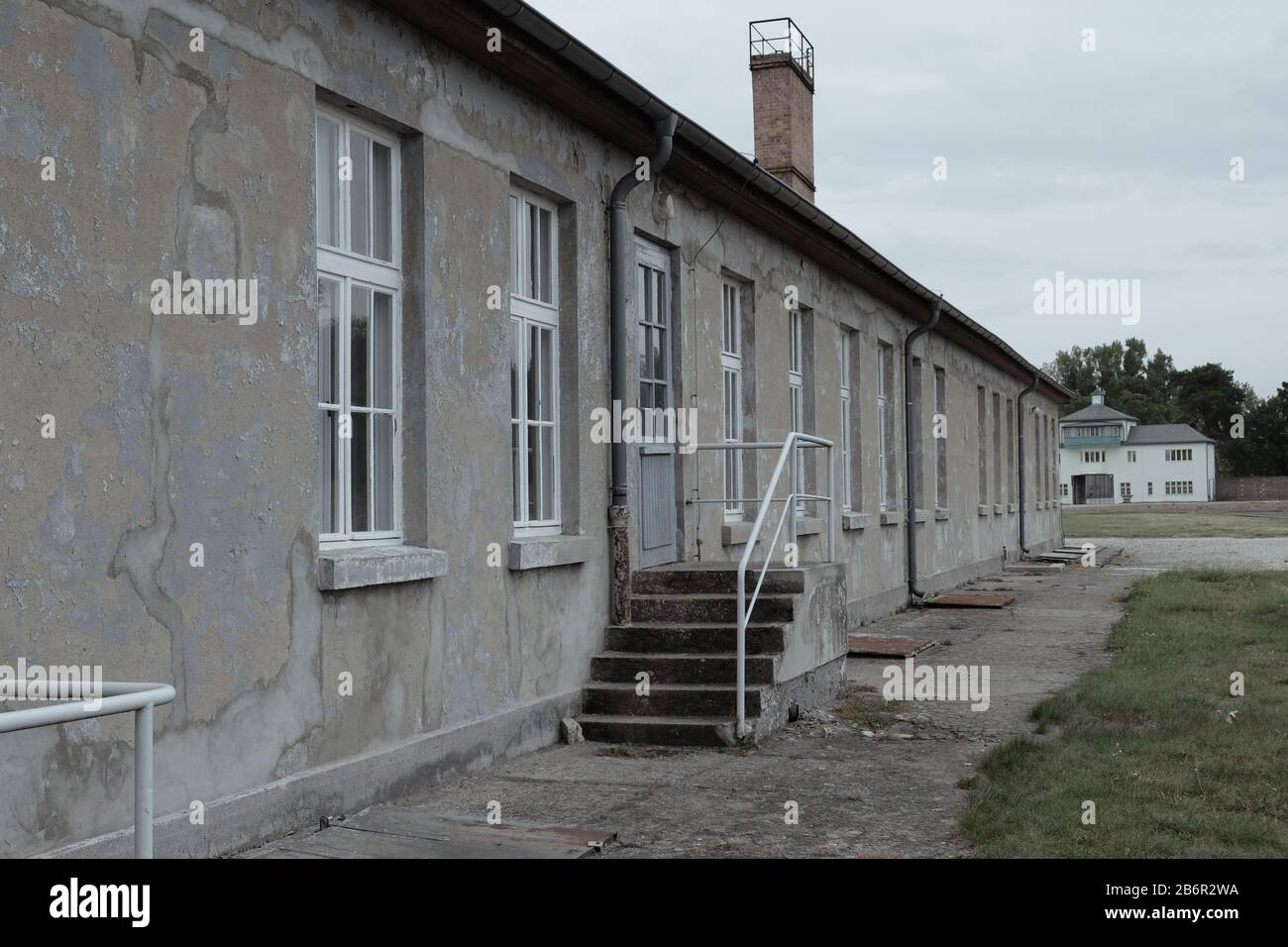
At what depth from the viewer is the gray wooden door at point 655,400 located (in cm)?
1045

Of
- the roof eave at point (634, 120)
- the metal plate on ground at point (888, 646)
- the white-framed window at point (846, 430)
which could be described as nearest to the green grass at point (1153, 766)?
the metal plate on ground at point (888, 646)

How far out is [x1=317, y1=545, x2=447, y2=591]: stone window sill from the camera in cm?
642

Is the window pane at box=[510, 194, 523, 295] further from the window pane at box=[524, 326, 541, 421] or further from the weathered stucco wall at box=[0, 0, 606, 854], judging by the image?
the weathered stucco wall at box=[0, 0, 606, 854]

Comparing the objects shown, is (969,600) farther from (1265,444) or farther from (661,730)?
(1265,444)

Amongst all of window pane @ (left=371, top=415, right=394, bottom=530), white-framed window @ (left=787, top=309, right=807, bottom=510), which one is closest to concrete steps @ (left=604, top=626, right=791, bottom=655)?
window pane @ (left=371, top=415, right=394, bottom=530)

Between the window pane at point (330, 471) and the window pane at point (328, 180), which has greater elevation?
the window pane at point (328, 180)

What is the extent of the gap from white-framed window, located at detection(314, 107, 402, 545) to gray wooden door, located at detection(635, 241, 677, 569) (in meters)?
3.25

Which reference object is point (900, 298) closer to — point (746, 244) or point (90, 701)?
point (746, 244)

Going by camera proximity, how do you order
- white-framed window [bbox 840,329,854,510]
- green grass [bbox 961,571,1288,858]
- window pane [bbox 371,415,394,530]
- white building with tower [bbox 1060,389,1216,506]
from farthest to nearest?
1. white building with tower [bbox 1060,389,1216,506]
2. white-framed window [bbox 840,329,854,510]
3. window pane [bbox 371,415,394,530]
4. green grass [bbox 961,571,1288,858]

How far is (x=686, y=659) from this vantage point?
9.08 metres

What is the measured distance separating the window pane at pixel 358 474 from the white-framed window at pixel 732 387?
233 inches

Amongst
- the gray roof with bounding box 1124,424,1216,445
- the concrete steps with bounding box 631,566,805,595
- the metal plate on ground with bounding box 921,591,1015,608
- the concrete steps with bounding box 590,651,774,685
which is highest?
the gray roof with bounding box 1124,424,1216,445

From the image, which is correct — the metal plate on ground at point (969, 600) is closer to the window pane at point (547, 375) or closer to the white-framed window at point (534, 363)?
the white-framed window at point (534, 363)
